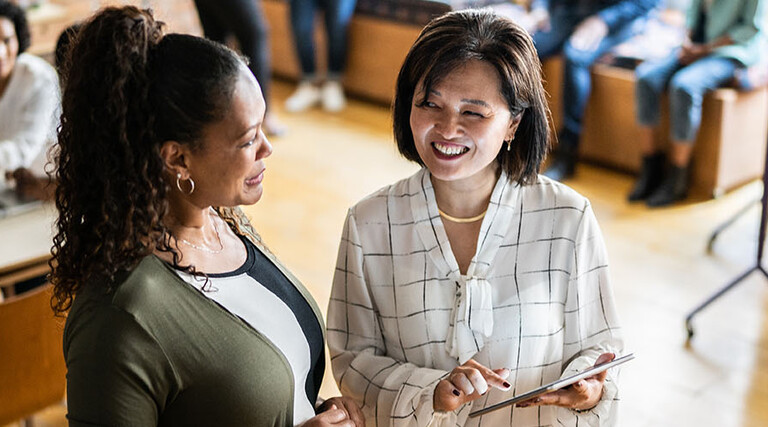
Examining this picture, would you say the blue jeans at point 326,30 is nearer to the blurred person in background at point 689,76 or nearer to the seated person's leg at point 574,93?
the seated person's leg at point 574,93

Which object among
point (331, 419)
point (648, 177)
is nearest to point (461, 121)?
point (331, 419)

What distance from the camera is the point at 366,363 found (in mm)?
1610

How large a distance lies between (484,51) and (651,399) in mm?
1721

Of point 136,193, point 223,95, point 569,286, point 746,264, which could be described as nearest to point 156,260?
point 136,193

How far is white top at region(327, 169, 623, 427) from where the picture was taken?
5.18 ft

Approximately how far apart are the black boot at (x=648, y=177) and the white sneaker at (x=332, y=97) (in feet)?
7.17

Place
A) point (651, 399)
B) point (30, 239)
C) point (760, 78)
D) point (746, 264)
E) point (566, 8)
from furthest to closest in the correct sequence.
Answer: point (566, 8)
point (760, 78)
point (746, 264)
point (651, 399)
point (30, 239)

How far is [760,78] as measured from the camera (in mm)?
4191

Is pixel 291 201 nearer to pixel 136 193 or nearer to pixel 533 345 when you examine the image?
pixel 533 345

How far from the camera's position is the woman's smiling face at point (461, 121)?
58.9 inches

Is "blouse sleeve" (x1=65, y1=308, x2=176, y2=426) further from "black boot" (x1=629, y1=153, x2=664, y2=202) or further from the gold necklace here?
"black boot" (x1=629, y1=153, x2=664, y2=202)

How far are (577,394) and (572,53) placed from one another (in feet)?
10.8

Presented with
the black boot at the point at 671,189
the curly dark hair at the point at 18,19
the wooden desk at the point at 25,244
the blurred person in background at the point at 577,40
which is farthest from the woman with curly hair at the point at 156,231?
the blurred person in background at the point at 577,40

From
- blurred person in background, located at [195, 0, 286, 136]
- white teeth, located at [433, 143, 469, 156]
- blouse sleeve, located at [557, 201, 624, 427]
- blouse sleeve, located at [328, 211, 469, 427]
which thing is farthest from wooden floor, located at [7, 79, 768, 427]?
white teeth, located at [433, 143, 469, 156]
